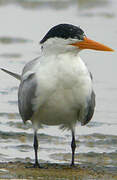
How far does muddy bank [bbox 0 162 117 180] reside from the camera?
24.3 ft

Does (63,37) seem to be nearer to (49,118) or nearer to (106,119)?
(49,118)

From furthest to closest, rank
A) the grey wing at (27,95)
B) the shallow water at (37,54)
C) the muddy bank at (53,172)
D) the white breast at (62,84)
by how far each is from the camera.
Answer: the shallow water at (37,54)
the grey wing at (27,95)
the white breast at (62,84)
the muddy bank at (53,172)

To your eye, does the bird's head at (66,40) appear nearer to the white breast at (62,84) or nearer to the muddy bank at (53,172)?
the white breast at (62,84)

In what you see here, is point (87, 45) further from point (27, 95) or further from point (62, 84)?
point (27, 95)

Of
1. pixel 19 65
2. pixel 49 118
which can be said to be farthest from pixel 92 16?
pixel 49 118

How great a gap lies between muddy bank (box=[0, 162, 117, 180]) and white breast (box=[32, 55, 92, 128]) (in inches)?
25.8

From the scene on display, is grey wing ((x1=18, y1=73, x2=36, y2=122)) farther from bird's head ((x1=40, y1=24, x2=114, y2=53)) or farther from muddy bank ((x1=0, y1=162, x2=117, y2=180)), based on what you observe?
muddy bank ((x1=0, y1=162, x2=117, y2=180))

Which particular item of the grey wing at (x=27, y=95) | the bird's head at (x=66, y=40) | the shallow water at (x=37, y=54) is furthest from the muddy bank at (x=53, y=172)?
the bird's head at (x=66, y=40)

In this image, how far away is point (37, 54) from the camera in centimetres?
1290

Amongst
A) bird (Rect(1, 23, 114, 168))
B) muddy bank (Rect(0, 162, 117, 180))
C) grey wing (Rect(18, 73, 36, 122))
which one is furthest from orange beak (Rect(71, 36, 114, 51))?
muddy bank (Rect(0, 162, 117, 180))

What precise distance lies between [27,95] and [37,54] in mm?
4979

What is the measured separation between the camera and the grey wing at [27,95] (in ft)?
25.8

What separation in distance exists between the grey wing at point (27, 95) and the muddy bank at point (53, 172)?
1.84 ft

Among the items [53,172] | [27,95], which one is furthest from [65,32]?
[53,172]
